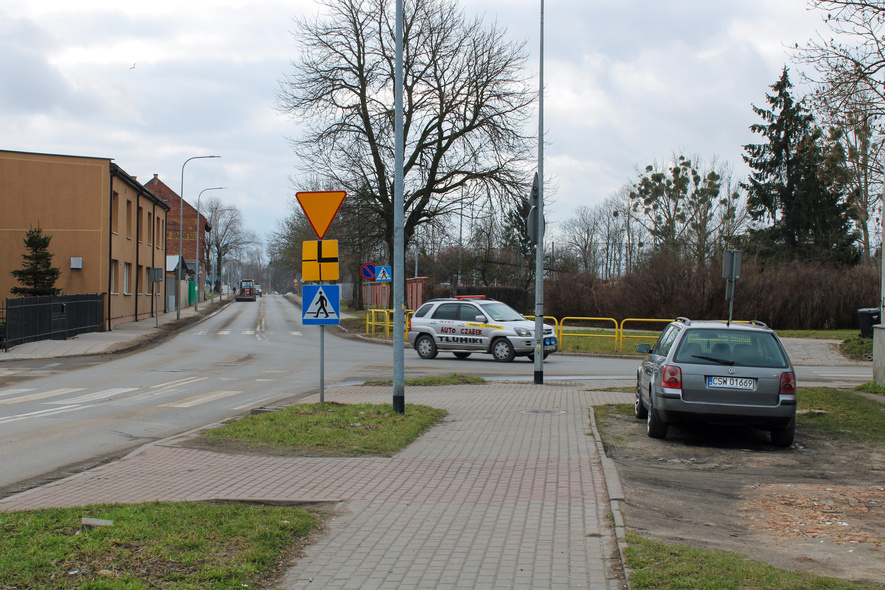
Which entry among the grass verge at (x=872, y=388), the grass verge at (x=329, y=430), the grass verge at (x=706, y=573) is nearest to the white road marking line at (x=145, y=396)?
the grass verge at (x=329, y=430)

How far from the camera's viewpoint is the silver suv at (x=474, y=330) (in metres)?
21.6

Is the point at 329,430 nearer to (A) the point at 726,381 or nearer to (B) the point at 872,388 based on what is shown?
(A) the point at 726,381

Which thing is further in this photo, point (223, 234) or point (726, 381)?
point (223, 234)

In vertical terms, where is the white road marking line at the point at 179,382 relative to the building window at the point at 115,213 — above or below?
below

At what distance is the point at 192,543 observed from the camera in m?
4.52

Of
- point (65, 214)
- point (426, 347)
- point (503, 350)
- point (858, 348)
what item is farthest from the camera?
point (65, 214)

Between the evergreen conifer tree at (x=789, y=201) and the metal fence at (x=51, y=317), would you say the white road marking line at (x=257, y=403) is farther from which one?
the evergreen conifer tree at (x=789, y=201)

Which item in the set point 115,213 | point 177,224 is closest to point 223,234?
point 177,224

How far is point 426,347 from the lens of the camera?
906 inches

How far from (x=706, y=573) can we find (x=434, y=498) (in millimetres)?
2385

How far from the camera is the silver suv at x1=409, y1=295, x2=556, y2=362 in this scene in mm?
21594

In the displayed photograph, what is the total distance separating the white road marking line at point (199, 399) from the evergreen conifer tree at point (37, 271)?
17000 millimetres

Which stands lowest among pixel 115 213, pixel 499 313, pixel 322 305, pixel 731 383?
pixel 731 383

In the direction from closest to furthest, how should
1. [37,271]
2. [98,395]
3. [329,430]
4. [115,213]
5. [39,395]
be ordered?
[329,430], [39,395], [98,395], [37,271], [115,213]
